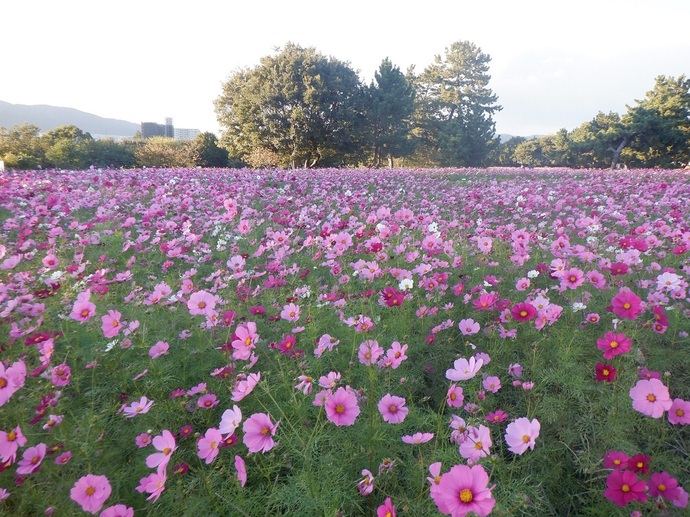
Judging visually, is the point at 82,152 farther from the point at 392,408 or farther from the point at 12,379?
the point at 392,408

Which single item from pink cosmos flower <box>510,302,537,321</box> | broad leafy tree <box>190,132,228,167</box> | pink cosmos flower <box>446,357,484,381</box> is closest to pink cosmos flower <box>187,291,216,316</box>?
pink cosmos flower <box>446,357,484,381</box>

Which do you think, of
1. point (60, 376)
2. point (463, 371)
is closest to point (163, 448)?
point (60, 376)

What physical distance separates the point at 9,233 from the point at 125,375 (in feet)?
9.97

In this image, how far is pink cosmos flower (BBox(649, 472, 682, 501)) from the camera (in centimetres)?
95

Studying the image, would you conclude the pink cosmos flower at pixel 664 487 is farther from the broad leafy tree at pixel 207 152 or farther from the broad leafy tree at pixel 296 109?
the broad leafy tree at pixel 207 152

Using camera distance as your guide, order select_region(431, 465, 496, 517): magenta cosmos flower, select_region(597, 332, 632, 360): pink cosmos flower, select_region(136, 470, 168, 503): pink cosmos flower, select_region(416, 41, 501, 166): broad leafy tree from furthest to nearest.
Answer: select_region(416, 41, 501, 166): broad leafy tree
select_region(597, 332, 632, 360): pink cosmos flower
select_region(136, 470, 168, 503): pink cosmos flower
select_region(431, 465, 496, 517): magenta cosmos flower

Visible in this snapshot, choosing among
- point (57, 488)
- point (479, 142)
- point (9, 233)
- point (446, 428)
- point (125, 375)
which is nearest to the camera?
point (57, 488)

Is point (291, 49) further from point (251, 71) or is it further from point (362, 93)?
point (362, 93)

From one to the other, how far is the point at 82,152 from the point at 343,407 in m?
24.7

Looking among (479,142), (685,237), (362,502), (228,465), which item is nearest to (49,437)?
(228,465)

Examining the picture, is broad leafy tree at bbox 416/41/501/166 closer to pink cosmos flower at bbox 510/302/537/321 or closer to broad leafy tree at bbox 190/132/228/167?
broad leafy tree at bbox 190/132/228/167

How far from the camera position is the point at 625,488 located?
90 cm

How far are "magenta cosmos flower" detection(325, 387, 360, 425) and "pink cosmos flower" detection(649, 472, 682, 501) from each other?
738 mm

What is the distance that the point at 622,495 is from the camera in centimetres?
89
